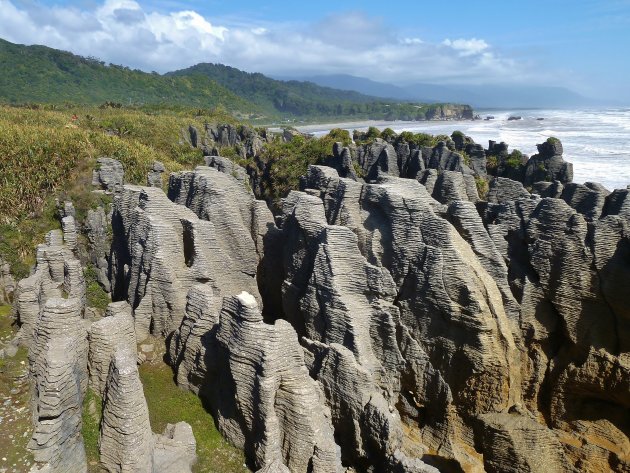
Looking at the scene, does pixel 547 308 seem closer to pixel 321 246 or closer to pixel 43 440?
pixel 321 246

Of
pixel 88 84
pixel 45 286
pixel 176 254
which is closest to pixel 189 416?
pixel 176 254

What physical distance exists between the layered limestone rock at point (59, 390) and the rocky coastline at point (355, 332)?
0.03 m

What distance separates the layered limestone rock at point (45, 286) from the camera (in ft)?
40.3

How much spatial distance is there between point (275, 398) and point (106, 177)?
1555cm

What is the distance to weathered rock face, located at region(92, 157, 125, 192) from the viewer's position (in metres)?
20.8

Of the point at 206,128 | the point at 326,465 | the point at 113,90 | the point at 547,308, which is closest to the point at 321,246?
the point at 326,465

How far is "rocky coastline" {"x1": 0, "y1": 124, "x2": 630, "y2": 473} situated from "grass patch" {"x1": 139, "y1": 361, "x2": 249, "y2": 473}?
25cm

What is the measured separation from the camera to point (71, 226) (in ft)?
55.6

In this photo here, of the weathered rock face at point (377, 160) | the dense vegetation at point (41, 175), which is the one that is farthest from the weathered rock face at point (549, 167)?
the dense vegetation at point (41, 175)

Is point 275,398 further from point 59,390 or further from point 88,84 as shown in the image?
point 88,84

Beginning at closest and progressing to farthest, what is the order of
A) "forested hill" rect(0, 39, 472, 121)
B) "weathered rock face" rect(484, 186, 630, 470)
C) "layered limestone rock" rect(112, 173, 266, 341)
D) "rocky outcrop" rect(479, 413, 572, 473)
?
"rocky outcrop" rect(479, 413, 572, 473)
"weathered rock face" rect(484, 186, 630, 470)
"layered limestone rock" rect(112, 173, 266, 341)
"forested hill" rect(0, 39, 472, 121)

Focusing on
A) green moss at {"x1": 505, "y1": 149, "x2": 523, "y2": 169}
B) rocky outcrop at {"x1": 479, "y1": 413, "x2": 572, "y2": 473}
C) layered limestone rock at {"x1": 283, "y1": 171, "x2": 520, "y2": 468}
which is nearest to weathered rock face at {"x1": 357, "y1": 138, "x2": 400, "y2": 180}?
green moss at {"x1": 505, "y1": 149, "x2": 523, "y2": 169}

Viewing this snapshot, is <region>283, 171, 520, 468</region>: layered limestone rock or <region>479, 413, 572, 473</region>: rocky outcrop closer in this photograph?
<region>479, 413, 572, 473</region>: rocky outcrop

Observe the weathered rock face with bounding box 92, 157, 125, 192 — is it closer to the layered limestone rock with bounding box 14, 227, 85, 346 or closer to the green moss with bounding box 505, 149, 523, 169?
the layered limestone rock with bounding box 14, 227, 85, 346
